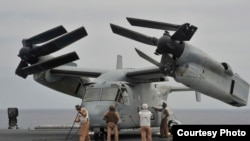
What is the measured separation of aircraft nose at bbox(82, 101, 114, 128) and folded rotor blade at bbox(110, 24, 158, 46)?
320 cm

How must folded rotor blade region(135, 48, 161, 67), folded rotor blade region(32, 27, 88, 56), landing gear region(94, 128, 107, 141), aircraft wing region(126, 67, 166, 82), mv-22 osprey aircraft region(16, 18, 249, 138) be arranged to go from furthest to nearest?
aircraft wing region(126, 67, 166, 82)
folded rotor blade region(32, 27, 88, 56)
folded rotor blade region(135, 48, 161, 67)
landing gear region(94, 128, 107, 141)
mv-22 osprey aircraft region(16, 18, 249, 138)

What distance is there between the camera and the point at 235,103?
75.0 ft

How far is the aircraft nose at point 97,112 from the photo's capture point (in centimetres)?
2159

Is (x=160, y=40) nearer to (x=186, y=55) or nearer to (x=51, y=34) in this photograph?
(x=186, y=55)

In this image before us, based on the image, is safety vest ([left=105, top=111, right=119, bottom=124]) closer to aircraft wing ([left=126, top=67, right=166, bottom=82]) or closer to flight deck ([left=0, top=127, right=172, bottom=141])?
flight deck ([left=0, top=127, right=172, bottom=141])

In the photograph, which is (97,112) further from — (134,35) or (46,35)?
(46,35)

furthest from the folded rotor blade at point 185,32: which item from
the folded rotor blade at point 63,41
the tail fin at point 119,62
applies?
the tail fin at point 119,62

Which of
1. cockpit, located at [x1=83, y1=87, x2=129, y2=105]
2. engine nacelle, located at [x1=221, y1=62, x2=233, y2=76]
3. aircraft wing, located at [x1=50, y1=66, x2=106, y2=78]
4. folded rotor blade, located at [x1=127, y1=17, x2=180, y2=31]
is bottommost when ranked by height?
cockpit, located at [x1=83, y1=87, x2=129, y2=105]

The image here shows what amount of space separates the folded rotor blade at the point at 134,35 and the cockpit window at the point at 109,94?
252cm

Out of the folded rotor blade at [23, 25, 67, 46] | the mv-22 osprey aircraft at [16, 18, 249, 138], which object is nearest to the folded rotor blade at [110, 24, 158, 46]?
the mv-22 osprey aircraft at [16, 18, 249, 138]

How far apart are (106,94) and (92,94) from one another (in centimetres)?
64

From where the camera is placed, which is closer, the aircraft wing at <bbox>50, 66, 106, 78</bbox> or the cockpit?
the cockpit

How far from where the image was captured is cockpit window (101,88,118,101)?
22.8 metres

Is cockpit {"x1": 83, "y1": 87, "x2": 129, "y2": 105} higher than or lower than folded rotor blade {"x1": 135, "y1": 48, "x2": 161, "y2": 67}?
lower
